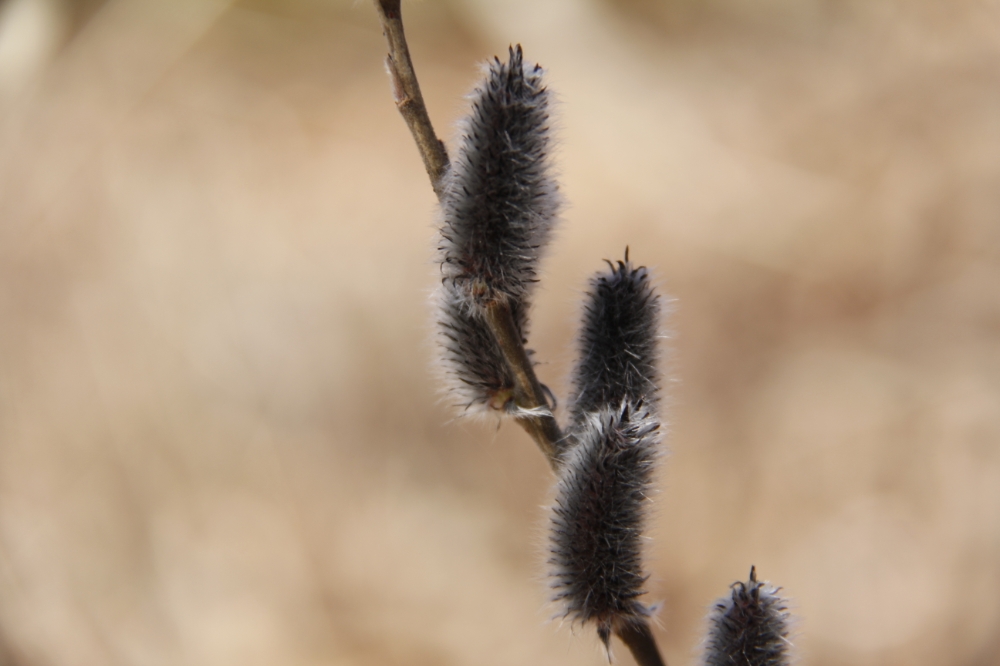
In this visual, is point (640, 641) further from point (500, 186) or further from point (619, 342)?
point (500, 186)

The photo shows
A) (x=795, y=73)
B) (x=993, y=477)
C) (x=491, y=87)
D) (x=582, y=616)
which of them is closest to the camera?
(x=491, y=87)

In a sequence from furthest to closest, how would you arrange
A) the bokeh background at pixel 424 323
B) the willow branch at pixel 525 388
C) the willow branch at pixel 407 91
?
the bokeh background at pixel 424 323, the willow branch at pixel 525 388, the willow branch at pixel 407 91

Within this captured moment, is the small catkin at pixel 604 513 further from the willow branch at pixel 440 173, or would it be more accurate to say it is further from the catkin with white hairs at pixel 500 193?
the catkin with white hairs at pixel 500 193

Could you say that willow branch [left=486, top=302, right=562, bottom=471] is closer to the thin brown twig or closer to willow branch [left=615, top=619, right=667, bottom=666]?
the thin brown twig

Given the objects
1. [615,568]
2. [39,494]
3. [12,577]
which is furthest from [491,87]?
[12,577]

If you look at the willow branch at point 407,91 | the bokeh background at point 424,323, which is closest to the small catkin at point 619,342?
the willow branch at point 407,91

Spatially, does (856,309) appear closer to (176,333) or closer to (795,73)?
(795,73)

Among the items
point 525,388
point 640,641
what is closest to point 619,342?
point 525,388
